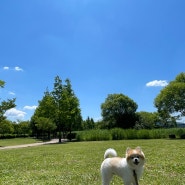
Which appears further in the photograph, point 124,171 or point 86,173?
point 86,173

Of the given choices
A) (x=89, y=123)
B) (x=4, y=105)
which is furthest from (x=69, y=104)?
(x=89, y=123)

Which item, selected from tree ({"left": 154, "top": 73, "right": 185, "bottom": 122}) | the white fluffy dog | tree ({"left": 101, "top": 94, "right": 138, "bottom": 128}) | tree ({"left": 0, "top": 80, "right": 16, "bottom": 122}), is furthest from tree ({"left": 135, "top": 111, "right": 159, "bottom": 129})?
the white fluffy dog

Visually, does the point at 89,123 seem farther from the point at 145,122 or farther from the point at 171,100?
the point at 171,100

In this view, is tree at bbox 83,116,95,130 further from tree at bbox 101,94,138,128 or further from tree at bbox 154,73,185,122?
tree at bbox 154,73,185,122

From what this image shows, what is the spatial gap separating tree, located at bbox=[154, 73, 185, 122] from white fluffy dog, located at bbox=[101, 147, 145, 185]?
40472 millimetres

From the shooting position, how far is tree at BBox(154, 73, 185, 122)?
45.0m

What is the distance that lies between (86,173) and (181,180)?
344 cm

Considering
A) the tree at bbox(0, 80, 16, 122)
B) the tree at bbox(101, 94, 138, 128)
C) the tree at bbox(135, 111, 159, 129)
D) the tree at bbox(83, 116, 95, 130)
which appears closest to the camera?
the tree at bbox(0, 80, 16, 122)

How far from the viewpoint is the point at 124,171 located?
6.12 metres

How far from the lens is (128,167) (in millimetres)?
6000

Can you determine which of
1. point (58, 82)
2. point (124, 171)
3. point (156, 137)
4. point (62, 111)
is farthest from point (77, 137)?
point (124, 171)

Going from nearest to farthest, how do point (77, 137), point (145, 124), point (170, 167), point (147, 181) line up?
point (147, 181), point (170, 167), point (77, 137), point (145, 124)

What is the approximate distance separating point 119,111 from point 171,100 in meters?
37.6

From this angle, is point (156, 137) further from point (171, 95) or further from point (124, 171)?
point (124, 171)
